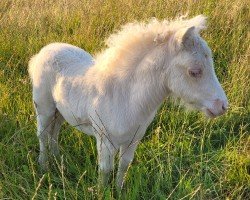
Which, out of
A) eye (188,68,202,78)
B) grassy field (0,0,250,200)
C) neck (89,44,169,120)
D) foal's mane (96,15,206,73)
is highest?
foal's mane (96,15,206,73)

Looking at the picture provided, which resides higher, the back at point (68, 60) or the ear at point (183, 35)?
the ear at point (183, 35)

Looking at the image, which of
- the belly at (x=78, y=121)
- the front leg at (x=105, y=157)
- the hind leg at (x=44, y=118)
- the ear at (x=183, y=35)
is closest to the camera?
the ear at (x=183, y=35)

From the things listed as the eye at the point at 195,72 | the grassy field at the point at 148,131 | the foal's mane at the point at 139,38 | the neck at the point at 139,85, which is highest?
the foal's mane at the point at 139,38

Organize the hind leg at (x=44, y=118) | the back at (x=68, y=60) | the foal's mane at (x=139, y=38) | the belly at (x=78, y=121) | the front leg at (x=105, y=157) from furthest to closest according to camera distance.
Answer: the hind leg at (x=44, y=118) < the back at (x=68, y=60) < the belly at (x=78, y=121) < the front leg at (x=105, y=157) < the foal's mane at (x=139, y=38)

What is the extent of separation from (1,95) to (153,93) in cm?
203

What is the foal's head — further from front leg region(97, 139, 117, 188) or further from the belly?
the belly

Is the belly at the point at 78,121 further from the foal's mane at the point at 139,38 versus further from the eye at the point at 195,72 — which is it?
the eye at the point at 195,72

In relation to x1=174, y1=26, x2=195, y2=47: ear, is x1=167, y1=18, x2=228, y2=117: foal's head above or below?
below

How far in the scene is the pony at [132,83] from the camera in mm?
2328

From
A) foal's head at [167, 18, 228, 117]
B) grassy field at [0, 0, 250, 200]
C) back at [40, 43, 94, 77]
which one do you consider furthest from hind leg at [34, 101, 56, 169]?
foal's head at [167, 18, 228, 117]

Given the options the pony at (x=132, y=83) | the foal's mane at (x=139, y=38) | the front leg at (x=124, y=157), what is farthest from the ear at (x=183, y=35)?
the front leg at (x=124, y=157)

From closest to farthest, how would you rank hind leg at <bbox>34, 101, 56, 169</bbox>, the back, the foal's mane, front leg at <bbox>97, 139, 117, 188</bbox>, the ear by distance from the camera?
the ear → the foal's mane → front leg at <bbox>97, 139, 117, 188</bbox> → the back → hind leg at <bbox>34, 101, 56, 169</bbox>

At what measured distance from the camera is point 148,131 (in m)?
3.67

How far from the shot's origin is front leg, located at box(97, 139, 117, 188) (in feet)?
8.64
